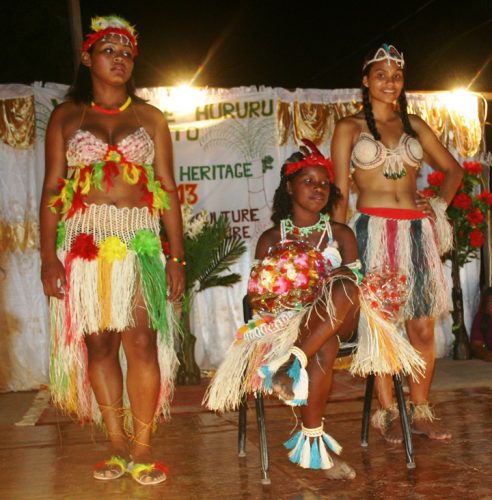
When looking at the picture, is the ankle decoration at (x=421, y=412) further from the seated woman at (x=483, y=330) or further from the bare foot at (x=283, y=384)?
the seated woman at (x=483, y=330)

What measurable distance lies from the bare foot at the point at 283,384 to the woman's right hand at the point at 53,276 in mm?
964

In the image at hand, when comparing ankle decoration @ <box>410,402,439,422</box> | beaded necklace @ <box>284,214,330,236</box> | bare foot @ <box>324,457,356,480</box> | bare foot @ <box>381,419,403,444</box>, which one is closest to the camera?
bare foot @ <box>324,457,356,480</box>

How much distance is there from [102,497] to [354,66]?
11.1 meters

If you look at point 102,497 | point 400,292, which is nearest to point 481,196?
point 400,292

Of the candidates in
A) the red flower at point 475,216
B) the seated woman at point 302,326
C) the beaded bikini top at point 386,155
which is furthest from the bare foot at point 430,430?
the red flower at point 475,216

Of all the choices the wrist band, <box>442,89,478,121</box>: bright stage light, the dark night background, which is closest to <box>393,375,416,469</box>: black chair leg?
the wrist band

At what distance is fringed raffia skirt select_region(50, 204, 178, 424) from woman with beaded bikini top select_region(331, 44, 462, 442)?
1.02 meters

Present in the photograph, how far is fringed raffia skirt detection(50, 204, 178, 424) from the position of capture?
3084mm

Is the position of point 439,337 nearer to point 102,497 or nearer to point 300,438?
point 300,438

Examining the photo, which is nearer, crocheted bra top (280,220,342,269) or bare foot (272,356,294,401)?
bare foot (272,356,294,401)

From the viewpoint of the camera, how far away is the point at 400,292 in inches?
131

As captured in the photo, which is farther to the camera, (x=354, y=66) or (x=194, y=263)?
(x=354, y=66)

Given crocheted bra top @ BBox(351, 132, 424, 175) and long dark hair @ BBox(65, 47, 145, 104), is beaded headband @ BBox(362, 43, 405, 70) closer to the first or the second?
crocheted bra top @ BBox(351, 132, 424, 175)

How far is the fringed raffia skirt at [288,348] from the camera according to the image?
9.71 feet
